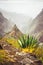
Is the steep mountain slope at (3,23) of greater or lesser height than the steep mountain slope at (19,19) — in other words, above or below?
above

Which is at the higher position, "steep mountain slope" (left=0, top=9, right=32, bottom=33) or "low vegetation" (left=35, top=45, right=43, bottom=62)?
"low vegetation" (left=35, top=45, right=43, bottom=62)

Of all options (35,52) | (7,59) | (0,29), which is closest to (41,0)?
→ (0,29)

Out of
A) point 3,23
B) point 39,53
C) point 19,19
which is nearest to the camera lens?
point 39,53

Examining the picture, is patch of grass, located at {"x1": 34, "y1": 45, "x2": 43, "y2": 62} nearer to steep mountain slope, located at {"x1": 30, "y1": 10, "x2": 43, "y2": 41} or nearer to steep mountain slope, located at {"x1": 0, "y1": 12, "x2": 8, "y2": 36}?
steep mountain slope, located at {"x1": 30, "y1": 10, "x2": 43, "y2": 41}

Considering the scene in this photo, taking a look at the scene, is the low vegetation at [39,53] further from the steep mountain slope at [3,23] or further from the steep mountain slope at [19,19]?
the steep mountain slope at [19,19]

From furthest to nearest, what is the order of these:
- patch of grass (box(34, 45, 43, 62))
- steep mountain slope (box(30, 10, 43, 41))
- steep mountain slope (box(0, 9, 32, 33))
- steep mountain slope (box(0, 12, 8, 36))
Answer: steep mountain slope (box(0, 9, 32, 33)) < steep mountain slope (box(0, 12, 8, 36)) < steep mountain slope (box(30, 10, 43, 41)) < patch of grass (box(34, 45, 43, 62))

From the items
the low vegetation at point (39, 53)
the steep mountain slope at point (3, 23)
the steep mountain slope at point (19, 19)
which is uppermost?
the low vegetation at point (39, 53)

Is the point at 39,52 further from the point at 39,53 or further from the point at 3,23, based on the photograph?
the point at 3,23

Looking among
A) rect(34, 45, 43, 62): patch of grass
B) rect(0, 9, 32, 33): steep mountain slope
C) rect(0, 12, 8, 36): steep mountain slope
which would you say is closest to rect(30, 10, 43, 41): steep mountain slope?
rect(0, 9, 32, 33): steep mountain slope

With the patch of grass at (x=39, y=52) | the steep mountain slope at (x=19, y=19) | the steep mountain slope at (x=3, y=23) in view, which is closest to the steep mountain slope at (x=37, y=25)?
the steep mountain slope at (x=19, y=19)

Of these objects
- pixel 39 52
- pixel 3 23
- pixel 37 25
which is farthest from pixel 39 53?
pixel 3 23

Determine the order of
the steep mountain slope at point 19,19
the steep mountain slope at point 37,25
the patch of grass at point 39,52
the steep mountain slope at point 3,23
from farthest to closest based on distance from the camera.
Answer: the steep mountain slope at point 19,19 < the steep mountain slope at point 3,23 < the steep mountain slope at point 37,25 < the patch of grass at point 39,52
